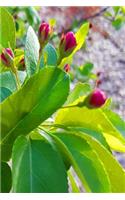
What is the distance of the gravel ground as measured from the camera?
13.7 ft

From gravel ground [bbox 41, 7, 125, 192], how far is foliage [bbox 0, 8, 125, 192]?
10.3 ft

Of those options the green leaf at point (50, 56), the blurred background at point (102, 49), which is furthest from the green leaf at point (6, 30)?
the blurred background at point (102, 49)

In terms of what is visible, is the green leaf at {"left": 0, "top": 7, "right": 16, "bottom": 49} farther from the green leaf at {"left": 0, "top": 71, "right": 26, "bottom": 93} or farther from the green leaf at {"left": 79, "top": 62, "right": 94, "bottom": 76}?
the green leaf at {"left": 79, "top": 62, "right": 94, "bottom": 76}

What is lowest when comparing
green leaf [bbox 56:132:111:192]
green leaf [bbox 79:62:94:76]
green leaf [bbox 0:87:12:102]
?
green leaf [bbox 79:62:94:76]

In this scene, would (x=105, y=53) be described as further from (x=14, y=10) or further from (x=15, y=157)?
(x=15, y=157)

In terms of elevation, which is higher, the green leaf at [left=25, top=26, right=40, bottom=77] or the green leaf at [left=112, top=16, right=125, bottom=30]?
the green leaf at [left=25, top=26, right=40, bottom=77]

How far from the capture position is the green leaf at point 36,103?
66cm

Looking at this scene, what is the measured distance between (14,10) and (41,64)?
4.05ft

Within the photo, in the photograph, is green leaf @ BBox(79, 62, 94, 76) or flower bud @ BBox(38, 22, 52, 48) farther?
green leaf @ BBox(79, 62, 94, 76)

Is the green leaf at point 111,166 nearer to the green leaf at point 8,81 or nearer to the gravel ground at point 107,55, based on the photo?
the green leaf at point 8,81

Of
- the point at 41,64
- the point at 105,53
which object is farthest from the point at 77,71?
the point at 105,53

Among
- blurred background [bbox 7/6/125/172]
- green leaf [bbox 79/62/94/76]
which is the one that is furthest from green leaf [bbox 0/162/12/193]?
blurred background [bbox 7/6/125/172]

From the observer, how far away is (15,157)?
2.13 ft

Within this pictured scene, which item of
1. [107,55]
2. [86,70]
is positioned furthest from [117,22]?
[107,55]
